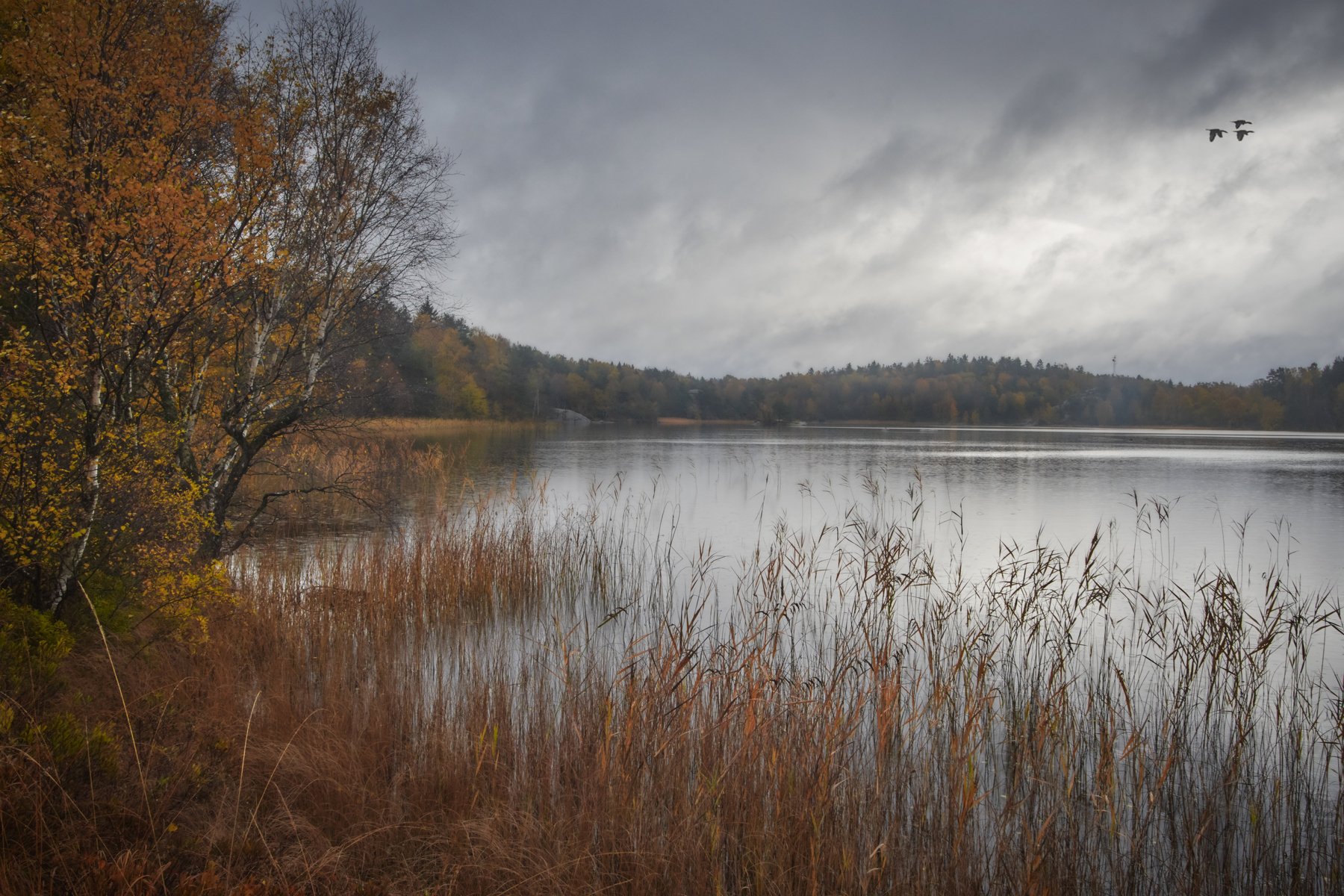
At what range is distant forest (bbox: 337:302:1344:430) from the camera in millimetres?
79312

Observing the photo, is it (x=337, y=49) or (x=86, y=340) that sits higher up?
(x=337, y=49)

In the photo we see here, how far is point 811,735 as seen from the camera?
410 cm

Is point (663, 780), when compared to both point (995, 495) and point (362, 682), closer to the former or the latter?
point (362, 682)

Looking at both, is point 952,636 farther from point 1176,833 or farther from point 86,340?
point 86,340

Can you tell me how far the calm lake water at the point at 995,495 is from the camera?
12.8m

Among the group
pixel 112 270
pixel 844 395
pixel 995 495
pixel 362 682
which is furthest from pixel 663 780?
pixel 844 395

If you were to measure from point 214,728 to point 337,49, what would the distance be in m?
9.19

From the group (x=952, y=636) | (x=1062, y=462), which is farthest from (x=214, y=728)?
(x=1062, y=462)

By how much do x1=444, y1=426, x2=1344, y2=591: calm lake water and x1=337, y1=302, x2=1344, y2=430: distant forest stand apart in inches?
1003

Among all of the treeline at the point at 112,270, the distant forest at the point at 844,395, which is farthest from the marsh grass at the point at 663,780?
the distant forest at the point at 844,395

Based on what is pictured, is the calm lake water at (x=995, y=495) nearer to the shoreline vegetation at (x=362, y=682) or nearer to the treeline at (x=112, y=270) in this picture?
the shoreline vegetation at (x=362, y=682)

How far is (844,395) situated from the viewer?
448 ft

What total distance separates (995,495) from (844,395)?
390ft

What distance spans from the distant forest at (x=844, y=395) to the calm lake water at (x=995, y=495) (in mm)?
25479
